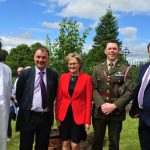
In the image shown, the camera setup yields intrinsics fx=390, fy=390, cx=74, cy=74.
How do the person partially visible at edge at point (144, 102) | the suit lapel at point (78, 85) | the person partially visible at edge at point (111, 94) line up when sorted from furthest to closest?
1. the person partially visible at edge at point (111, 94)
2. the suit lapel at point (78, 85)
3. the person partially visible at edge at point (144, 102)

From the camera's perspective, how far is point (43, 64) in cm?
586

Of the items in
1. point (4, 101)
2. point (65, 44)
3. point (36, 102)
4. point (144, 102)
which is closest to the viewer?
point (4, 101)

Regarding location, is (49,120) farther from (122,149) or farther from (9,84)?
(122,149)

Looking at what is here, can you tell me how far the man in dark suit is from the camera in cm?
575

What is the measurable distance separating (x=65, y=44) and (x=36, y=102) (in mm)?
3647

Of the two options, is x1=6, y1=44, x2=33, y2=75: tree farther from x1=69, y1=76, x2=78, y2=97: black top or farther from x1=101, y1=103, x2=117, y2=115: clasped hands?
x1=101, y1=103, x2=117, y2=115: clasped hands

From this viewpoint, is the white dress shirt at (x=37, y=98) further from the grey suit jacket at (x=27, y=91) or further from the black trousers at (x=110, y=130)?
the black trousers at (x=110, y=130)

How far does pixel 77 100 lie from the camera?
6.02 metres

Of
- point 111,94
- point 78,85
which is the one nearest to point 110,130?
point 111,94

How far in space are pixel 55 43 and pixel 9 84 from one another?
434cm

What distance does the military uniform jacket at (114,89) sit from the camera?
611 centimetres

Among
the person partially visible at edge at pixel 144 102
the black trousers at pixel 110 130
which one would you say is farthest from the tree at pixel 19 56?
the person partially visible at edge at pixel 144 102

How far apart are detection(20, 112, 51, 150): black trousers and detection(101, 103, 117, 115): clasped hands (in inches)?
34.9

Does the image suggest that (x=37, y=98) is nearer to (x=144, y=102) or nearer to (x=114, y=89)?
(x=114, y=89)
